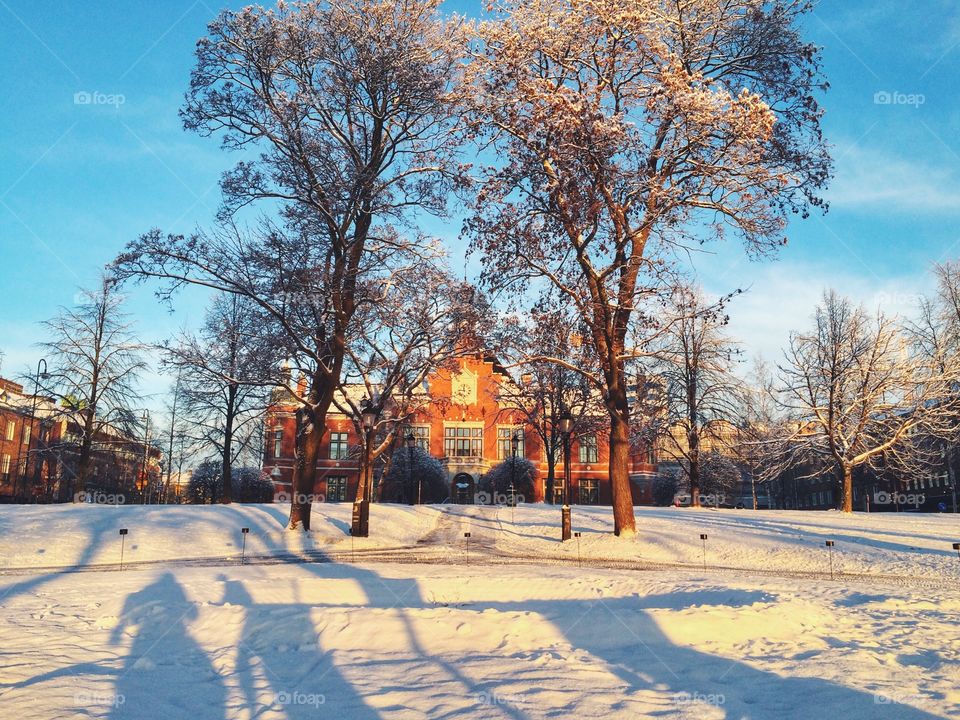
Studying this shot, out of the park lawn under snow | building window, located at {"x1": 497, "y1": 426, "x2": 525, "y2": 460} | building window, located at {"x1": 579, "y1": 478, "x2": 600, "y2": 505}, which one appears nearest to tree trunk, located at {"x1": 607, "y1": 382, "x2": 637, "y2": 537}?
the park lawn under snow

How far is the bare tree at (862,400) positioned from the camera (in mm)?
37000

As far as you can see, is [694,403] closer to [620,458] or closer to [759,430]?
[759,430]

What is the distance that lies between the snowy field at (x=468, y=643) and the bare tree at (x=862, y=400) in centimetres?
2153

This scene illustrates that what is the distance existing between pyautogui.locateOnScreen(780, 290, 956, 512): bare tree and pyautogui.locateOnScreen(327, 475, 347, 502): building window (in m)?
40.8

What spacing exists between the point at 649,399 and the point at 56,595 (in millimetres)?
35310

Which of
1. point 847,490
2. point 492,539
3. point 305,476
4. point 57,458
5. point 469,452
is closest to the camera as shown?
point 305,476

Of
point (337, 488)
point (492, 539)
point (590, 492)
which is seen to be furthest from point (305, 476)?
point (590, 492)

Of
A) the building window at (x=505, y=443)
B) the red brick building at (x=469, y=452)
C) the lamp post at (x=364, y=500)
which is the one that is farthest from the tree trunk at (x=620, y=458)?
the building window at (x=505, y=443)

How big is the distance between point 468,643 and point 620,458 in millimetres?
13787

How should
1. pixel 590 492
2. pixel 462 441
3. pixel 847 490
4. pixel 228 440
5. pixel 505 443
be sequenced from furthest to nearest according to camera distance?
pixel 462 441 → pixel 505 443 → pixel 590 492 → pixel 228 440 → pixel 847 490

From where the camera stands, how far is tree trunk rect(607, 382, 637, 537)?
21.2 m

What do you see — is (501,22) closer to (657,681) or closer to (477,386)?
(657,681)

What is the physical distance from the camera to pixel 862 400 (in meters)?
37.2

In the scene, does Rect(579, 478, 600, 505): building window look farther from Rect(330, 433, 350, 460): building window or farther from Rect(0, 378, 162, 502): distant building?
Rect(0, 378, 162, 502): distant building
